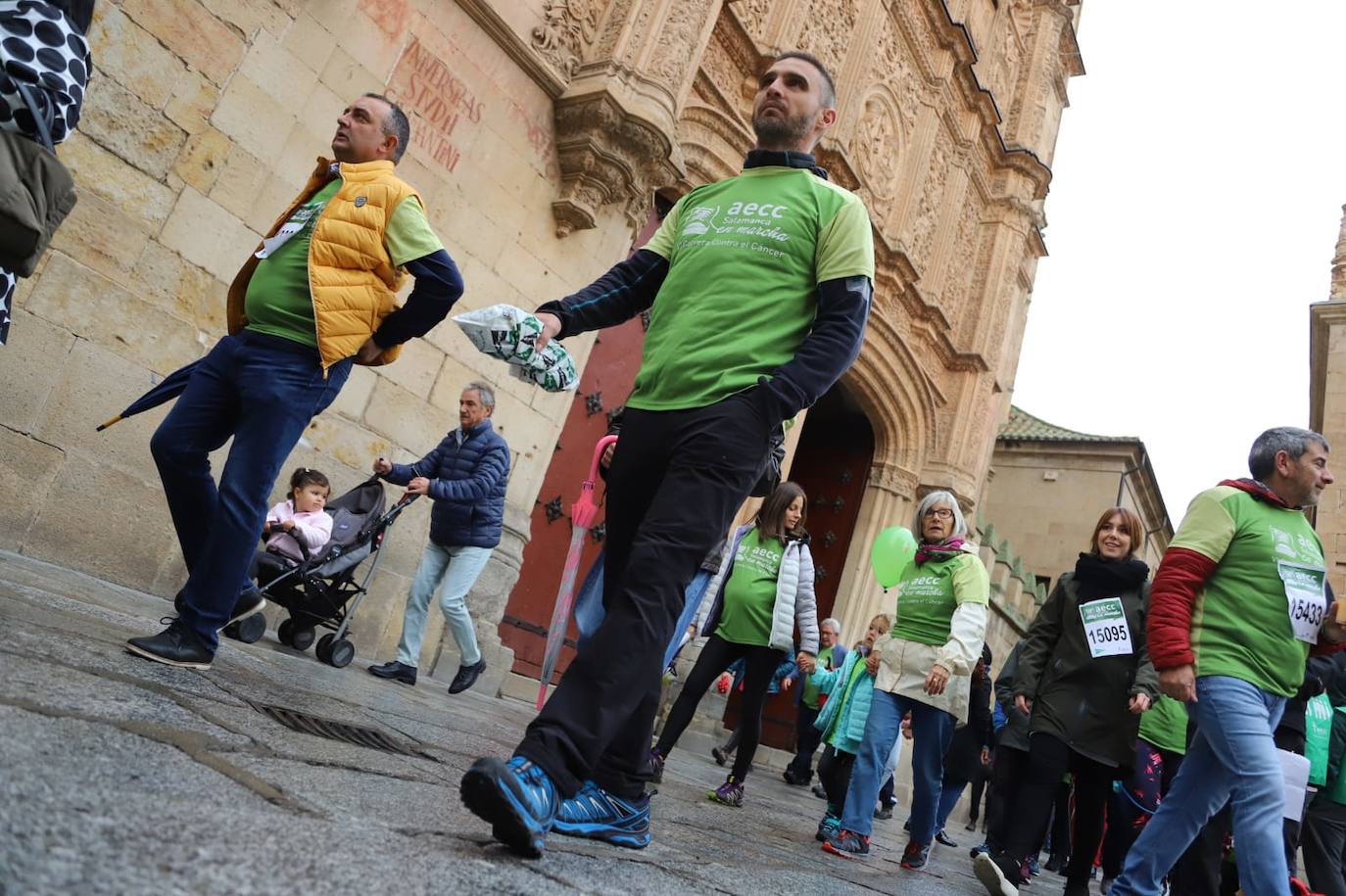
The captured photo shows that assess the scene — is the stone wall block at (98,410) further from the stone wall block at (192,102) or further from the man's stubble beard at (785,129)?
the man's stubble beard at (785,129)

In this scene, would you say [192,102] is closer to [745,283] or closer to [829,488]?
[745,283]

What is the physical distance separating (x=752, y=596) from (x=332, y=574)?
2394 mm

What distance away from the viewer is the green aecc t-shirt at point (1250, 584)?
3164 millimetres

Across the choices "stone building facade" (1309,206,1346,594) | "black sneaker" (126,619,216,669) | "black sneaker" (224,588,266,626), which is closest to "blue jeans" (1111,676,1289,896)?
"black sneaker" (126,619,216,669)

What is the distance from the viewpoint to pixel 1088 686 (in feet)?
13.2

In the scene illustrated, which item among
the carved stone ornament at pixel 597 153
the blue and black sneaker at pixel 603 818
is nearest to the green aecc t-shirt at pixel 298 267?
the blue and black sneaker at pixel 603 818

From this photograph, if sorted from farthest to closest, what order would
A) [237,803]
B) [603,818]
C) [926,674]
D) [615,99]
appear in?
1. [615,99]
2. [926,674]
3. [603,818]
4. [237,803]

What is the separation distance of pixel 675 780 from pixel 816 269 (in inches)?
145

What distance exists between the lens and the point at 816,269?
2430 mm

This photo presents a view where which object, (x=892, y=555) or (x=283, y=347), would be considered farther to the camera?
(x=892, y=555)

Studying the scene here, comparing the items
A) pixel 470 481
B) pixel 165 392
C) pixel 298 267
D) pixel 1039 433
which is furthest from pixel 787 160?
pixel 1039 433

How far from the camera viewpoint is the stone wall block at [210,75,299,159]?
19.2 feet

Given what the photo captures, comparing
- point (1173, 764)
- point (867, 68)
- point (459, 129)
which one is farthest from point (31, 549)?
point (867, 68)

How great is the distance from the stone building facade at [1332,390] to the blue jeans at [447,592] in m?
16.3
